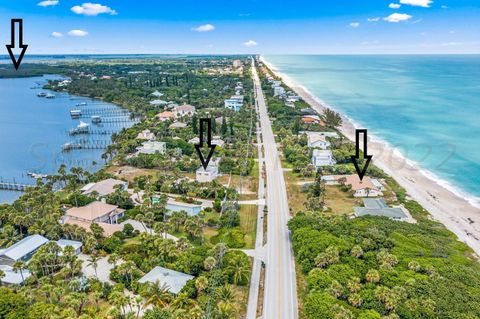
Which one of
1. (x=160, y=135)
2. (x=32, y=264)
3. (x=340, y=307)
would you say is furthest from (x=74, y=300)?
(x=160, y=135)

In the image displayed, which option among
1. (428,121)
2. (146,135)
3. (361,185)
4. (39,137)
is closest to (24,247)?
(361,185)

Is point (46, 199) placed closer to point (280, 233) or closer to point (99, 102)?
point (280, 233)

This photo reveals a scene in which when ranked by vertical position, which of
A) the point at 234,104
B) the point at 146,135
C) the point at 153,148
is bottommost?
the point at 153,148

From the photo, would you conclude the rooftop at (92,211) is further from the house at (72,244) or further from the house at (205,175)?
the house at (205,175)

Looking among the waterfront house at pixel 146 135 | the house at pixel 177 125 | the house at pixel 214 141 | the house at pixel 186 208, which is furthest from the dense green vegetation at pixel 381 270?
the house at pixel 177 125

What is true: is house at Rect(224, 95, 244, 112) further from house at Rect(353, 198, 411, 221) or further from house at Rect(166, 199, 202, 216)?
house at Rect(353, 198, 411, 221)

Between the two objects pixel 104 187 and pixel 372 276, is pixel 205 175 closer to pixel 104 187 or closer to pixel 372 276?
pixel 104 187

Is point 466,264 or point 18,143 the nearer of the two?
point 466,264
